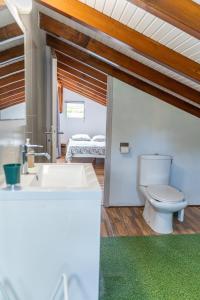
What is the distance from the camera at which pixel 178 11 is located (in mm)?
1305

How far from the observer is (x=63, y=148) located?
7.42 m

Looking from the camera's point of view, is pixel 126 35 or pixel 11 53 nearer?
pixel 11 53

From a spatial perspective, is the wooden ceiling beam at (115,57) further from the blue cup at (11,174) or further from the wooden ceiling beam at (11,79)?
the blue cup at (11,174)

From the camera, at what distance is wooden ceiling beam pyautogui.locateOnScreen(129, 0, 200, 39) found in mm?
1288

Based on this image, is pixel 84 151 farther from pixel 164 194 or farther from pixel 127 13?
pixel 127 13

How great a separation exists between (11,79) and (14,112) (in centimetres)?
22

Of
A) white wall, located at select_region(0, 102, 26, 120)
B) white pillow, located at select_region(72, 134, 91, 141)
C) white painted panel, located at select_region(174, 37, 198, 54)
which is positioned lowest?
white pillow, located at select_region(72, 134, 91, 141)

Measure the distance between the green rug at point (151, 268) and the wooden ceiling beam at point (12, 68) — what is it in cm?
161

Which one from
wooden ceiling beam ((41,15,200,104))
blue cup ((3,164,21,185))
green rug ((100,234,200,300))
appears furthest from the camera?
wooden ceiling beam ((41,15,200,104))

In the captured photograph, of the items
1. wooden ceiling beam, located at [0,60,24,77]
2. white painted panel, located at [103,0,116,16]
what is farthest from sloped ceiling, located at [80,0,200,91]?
wooden ceiling beam, located at [0,60,24,77]

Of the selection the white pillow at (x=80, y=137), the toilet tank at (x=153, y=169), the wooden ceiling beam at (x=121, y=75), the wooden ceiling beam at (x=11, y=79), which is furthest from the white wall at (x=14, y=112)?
the white pillow at (x=80, y=137)

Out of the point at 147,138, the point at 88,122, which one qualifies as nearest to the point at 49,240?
the point at 147,138

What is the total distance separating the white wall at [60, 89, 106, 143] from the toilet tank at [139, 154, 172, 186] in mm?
4426

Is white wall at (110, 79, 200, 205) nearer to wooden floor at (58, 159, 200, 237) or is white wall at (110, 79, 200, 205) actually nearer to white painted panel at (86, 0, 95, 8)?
wooden floor at (58, 159, 200, 237)
